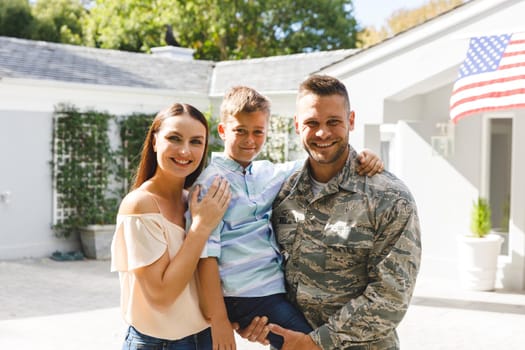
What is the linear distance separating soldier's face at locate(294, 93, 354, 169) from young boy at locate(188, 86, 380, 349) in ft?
0.52

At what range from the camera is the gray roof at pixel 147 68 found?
13320mm

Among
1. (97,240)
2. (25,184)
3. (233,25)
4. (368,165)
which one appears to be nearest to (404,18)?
(233,25)

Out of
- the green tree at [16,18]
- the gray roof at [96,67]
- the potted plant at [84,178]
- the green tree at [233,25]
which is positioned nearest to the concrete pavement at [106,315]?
the potted plant at [84,178]

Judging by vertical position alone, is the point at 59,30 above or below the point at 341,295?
above

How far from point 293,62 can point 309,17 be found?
14.4 meters

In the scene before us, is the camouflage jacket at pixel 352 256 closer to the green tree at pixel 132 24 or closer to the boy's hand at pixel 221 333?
the boy's hand at pixel 221 333

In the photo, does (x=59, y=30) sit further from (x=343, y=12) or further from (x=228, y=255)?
(x=228, y=255)

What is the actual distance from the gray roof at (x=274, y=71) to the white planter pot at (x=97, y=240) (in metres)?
3.52

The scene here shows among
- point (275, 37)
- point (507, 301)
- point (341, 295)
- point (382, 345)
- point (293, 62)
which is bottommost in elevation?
point (507, 301)

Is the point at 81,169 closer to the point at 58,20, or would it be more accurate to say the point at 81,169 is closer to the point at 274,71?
the point at 274,71

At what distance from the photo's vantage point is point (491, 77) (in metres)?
7.89

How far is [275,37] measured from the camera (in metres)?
29.1

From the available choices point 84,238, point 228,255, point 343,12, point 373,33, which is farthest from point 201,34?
point 228,255

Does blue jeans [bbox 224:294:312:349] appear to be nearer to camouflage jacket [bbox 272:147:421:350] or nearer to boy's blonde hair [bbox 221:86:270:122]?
camouflage jacket [bbox 272:147:421:350]
